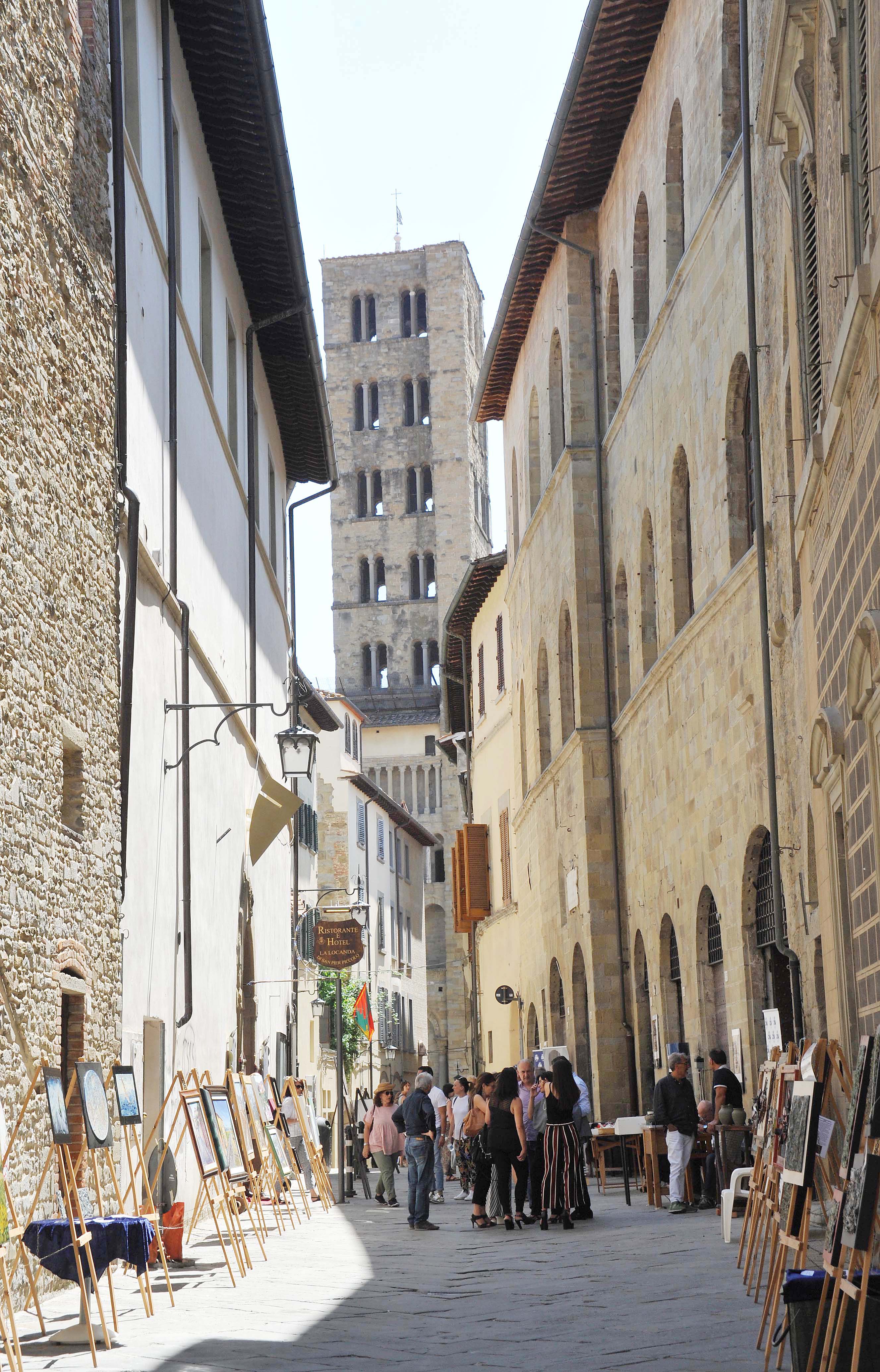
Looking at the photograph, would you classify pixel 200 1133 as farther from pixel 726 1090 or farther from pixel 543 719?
pixel 543 719

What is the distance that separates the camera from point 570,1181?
14570mm

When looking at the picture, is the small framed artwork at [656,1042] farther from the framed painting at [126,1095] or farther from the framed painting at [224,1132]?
the framed painting at [126,1095]

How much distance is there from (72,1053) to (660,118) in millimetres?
13088

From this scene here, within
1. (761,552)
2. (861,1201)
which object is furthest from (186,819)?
(861,1201)

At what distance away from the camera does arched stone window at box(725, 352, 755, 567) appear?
16.0m

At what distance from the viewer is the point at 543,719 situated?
28156mm

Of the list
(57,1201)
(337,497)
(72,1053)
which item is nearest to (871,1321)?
(57,1201)

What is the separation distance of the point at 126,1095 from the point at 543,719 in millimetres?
17961

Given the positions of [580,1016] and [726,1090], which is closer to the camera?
[726,1090]

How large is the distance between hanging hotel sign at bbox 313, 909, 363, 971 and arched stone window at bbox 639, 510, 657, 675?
15.6 feet

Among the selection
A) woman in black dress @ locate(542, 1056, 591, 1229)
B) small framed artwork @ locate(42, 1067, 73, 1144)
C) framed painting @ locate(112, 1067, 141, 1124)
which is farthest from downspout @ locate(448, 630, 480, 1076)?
small framed artwork @ locate(42, 1067, 73, 1144)

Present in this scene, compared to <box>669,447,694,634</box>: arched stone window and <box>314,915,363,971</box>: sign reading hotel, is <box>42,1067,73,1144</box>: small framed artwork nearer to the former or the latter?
<box>669,447,694,634</box>: arched stone window

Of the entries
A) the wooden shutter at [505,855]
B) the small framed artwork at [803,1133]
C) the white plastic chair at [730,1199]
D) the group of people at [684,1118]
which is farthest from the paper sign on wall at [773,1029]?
the wooden shutter at [505,855]

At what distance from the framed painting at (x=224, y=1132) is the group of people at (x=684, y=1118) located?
3744 millimetres
